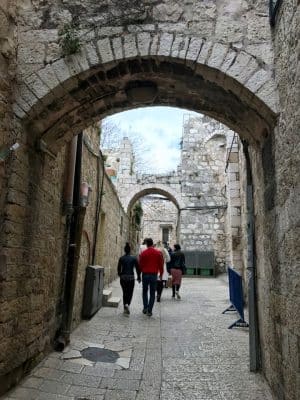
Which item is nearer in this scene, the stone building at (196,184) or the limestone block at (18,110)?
the limestone block at (18,110)

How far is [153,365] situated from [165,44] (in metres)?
3.19

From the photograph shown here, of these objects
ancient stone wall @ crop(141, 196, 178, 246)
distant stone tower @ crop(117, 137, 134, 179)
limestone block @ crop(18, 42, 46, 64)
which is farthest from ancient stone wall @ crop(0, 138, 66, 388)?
ancient stone wall @ crop(141, 196, 178, 246)

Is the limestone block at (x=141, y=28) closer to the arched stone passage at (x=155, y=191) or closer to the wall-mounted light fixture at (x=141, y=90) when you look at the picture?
the wall-mounted light fixture at (x=141, y=90)

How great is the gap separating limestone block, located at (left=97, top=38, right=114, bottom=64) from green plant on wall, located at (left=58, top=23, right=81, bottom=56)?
190 millimetres

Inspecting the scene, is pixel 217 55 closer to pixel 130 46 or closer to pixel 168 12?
pixel 168 12

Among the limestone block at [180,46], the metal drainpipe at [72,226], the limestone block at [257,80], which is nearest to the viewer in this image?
the limestone block at [257,80]

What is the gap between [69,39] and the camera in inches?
124

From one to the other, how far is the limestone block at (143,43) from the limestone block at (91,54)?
0.38 meters

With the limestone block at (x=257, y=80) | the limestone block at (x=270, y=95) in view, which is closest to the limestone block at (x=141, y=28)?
the limestone block at (x=257, y=80)

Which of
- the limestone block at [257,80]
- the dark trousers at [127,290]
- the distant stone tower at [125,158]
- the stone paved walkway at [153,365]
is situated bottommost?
the stone paved walkway at [153,365]

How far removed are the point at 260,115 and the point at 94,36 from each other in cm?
161

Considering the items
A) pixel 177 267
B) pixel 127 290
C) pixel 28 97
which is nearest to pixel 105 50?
pixel 28 97

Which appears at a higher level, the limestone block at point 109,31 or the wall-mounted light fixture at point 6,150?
the limestone block at point 109,31

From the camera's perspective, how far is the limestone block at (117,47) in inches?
122
